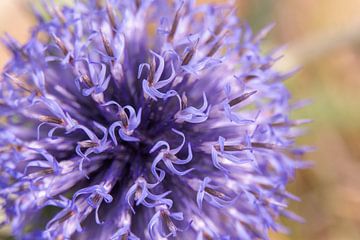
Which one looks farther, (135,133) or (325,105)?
(325,105)

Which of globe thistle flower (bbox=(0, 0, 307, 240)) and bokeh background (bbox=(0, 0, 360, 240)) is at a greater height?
globe thistle flower (bbox=(0, 0, 307, 240))

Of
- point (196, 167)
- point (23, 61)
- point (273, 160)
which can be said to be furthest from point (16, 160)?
point (273, 160)

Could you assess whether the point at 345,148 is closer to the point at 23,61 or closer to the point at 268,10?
the point at 268,10

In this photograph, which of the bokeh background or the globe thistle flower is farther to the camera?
the bokeh background

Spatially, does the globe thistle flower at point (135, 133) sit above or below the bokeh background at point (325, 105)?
above
